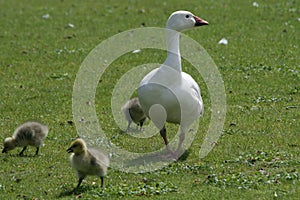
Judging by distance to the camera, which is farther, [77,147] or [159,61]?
[159,61]

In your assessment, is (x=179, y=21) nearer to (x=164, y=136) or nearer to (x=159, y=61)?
(x=164, y=136)

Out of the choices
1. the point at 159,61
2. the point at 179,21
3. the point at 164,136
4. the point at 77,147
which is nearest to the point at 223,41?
the point at 159,61

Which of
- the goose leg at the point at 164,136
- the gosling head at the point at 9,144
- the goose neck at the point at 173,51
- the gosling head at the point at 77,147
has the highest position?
the goose neck at the point at 173,51

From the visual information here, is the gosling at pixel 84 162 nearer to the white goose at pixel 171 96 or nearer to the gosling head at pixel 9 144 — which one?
the white goose at pixel 171 96

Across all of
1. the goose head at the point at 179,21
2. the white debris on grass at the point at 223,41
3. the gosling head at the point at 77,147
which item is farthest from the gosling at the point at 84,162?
the white debris on grass at the point at 223,41

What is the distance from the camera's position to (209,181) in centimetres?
847

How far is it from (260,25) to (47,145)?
1018 cm

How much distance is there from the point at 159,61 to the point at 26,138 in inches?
261

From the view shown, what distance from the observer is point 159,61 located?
52.5ft

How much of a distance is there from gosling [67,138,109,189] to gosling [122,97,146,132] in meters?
3.33

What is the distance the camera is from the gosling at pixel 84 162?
8305 millimetres

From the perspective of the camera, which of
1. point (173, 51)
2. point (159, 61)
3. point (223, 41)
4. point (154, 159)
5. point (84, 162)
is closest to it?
point (84, 162)

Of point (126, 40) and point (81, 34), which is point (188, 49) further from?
point (81, 34)

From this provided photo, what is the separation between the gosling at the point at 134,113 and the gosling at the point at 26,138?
2.14m
